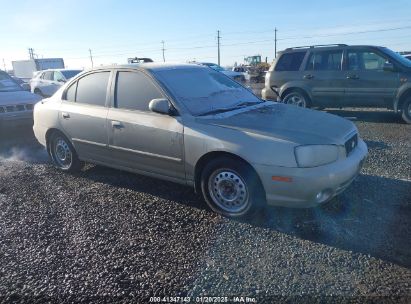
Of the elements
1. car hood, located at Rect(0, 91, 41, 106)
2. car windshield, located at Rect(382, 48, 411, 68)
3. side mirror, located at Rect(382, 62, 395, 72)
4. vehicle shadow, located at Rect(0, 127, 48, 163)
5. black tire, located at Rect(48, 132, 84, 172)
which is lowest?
vehicle shadow, located at Rect(0, 127, 48, 163)

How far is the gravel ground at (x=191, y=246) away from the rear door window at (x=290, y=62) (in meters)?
5.11

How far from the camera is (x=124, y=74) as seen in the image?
4.80 meters

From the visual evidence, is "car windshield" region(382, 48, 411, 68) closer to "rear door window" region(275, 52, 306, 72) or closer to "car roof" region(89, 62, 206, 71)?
"rear door window" region(275, 52, 306, 72)

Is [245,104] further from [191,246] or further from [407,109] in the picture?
[407,109]

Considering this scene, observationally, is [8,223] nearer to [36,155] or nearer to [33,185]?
[33,185]

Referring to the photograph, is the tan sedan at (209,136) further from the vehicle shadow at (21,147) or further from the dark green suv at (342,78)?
the dark green suv at (342,78)

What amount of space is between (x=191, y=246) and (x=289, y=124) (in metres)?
1.62

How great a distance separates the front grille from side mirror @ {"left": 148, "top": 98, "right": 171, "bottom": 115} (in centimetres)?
193

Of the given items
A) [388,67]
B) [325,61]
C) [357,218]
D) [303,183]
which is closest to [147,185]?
[303,183]

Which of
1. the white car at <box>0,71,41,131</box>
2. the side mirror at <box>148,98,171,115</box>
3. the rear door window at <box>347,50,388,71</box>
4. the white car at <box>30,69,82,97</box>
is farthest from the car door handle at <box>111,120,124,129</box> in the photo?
the white car at <box>30,69,82,97</box>

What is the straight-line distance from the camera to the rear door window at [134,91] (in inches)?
177

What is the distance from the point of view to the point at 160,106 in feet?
13.5

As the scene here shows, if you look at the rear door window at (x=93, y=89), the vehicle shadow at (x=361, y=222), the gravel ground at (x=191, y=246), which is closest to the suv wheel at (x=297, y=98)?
the gravel ground at (x=191, y=246)

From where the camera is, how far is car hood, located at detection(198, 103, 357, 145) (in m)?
3.64
